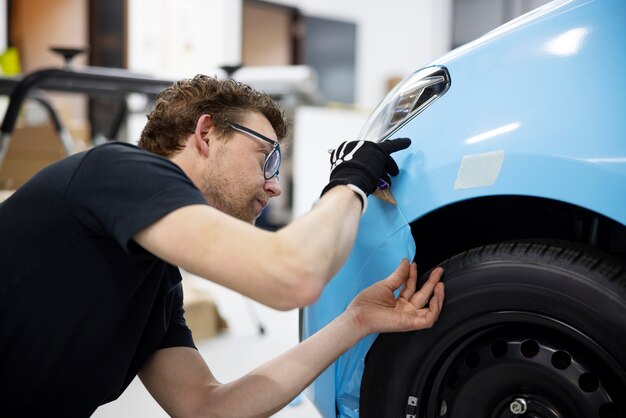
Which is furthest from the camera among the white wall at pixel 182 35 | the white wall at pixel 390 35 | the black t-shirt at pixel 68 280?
the white wall at pixel 390 35

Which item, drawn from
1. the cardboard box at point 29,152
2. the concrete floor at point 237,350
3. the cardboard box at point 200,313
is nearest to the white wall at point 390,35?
the cardboard box at point 29,152

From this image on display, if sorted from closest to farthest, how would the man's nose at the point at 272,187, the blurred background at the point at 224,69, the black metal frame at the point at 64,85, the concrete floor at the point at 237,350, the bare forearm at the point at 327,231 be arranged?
the bare forearm at the point at 327,231, the man's nose at the point at 272,187, the concrete floor at the point at 237,350, the black metal frame at the point at 64,85, the blurred background at the point at 224,69

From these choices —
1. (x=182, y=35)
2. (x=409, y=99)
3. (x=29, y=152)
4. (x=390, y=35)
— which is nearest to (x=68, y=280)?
(x=409, y=99)

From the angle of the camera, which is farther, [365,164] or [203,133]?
[203,133]

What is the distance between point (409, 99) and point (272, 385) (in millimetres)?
639

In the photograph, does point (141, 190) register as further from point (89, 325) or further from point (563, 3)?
point (563, 3)

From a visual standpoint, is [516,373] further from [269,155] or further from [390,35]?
[390,35]

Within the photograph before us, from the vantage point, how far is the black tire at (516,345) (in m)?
0.97

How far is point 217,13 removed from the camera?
7.26 m

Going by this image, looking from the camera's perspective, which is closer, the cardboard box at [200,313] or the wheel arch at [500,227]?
the wheel arch at [500,227]

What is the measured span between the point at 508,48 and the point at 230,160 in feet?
1.77

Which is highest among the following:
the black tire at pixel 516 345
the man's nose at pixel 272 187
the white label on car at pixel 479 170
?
the white label on car at pixel 479 170

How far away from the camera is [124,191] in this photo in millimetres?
994

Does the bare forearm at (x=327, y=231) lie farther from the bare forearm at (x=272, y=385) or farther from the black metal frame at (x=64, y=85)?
the black metal frame at (x=64, y=85)
